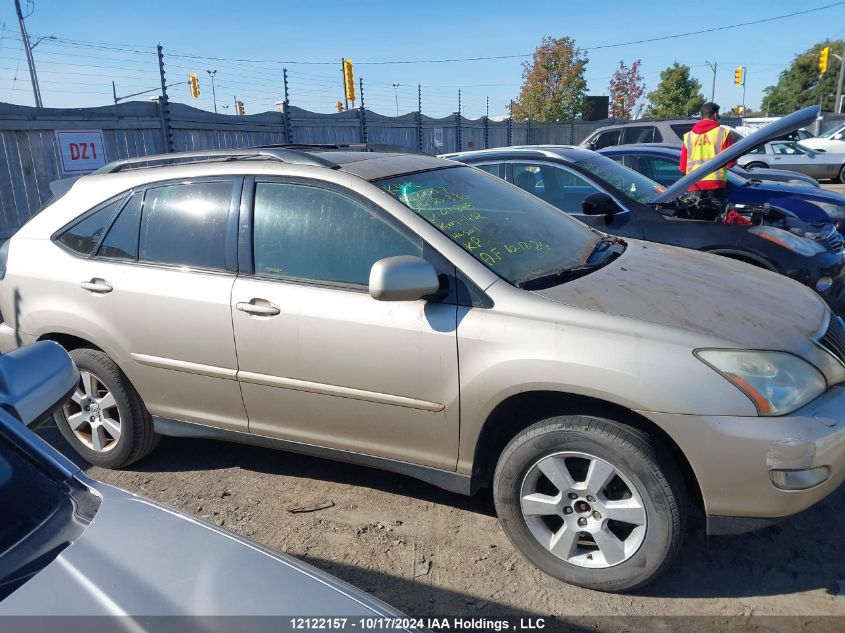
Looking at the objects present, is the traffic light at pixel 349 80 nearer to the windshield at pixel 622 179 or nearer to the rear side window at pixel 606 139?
the rear side window at pixel 606 139

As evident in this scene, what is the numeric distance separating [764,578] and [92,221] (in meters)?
3.79

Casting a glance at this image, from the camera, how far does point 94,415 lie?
3791mm

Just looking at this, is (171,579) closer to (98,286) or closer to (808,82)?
(98,286)

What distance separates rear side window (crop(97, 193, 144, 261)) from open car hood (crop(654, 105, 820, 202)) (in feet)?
13.5

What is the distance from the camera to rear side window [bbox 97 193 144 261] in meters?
3.55

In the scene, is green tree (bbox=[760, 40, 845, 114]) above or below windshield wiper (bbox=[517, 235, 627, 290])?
above

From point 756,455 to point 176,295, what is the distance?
270 centimetres

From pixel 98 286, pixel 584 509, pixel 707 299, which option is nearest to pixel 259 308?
pixel 98 286

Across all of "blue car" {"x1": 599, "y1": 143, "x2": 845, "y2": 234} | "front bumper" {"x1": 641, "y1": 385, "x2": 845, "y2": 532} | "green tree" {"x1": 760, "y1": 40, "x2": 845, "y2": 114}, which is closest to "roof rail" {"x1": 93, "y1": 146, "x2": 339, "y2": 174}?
"front bumper" {"x1": 641, "y1": 385, "x2": 845, "y2": 532}

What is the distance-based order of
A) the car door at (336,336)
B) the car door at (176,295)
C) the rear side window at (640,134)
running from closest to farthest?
the car door at (336,336) < the car door at (176,295) < the rear side window at (640,134)

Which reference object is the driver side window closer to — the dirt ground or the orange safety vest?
the orange safety vest

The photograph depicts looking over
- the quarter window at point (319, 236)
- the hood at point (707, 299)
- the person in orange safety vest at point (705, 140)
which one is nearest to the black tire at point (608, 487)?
the hood at point (707, 299)

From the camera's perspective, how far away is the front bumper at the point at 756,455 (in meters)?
2.33

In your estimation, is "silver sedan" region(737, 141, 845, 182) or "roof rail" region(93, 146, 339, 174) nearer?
"roof rail" region(93, 146, 339, 174)
